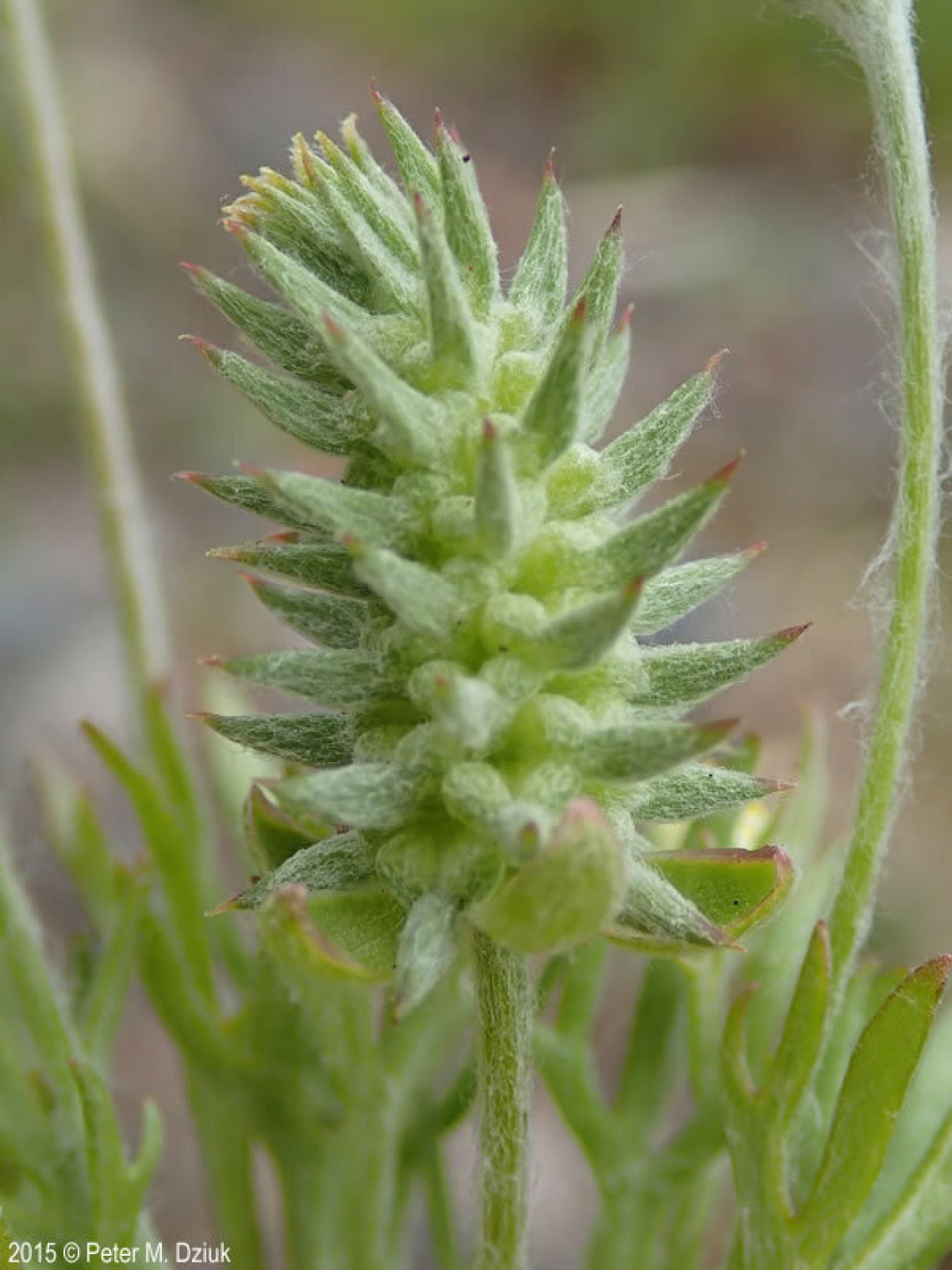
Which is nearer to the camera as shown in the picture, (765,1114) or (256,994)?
(765,1114)

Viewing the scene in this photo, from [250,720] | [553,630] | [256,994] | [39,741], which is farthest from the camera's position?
[39,741]

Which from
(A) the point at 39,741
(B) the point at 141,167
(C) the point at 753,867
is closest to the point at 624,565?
(C) the point at 753,867

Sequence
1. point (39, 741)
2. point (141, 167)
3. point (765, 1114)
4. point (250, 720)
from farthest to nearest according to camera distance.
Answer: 1. point (141, 167)
2. point (39, 741)
3. point (765, 1114)
4. point (250, 720)

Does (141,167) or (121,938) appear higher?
(141,167)

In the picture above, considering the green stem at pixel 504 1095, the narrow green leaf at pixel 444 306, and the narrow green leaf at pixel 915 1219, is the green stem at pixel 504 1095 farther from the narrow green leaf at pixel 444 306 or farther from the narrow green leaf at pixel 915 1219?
the narrow green leaf at pixel 444 306

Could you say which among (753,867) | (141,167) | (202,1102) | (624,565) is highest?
(141,167)

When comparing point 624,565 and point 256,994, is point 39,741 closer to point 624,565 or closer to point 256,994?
point 256,994

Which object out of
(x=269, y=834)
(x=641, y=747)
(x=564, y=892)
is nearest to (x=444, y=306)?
(x=641, y=747)

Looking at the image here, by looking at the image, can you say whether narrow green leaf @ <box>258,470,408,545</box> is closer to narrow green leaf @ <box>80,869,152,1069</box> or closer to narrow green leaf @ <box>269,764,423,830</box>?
narrow green leaf @ <box>269,764,423,830</box>

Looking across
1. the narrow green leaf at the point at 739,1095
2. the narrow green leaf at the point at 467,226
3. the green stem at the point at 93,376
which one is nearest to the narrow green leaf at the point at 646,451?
the narrow green leaf at the point at 467,226
